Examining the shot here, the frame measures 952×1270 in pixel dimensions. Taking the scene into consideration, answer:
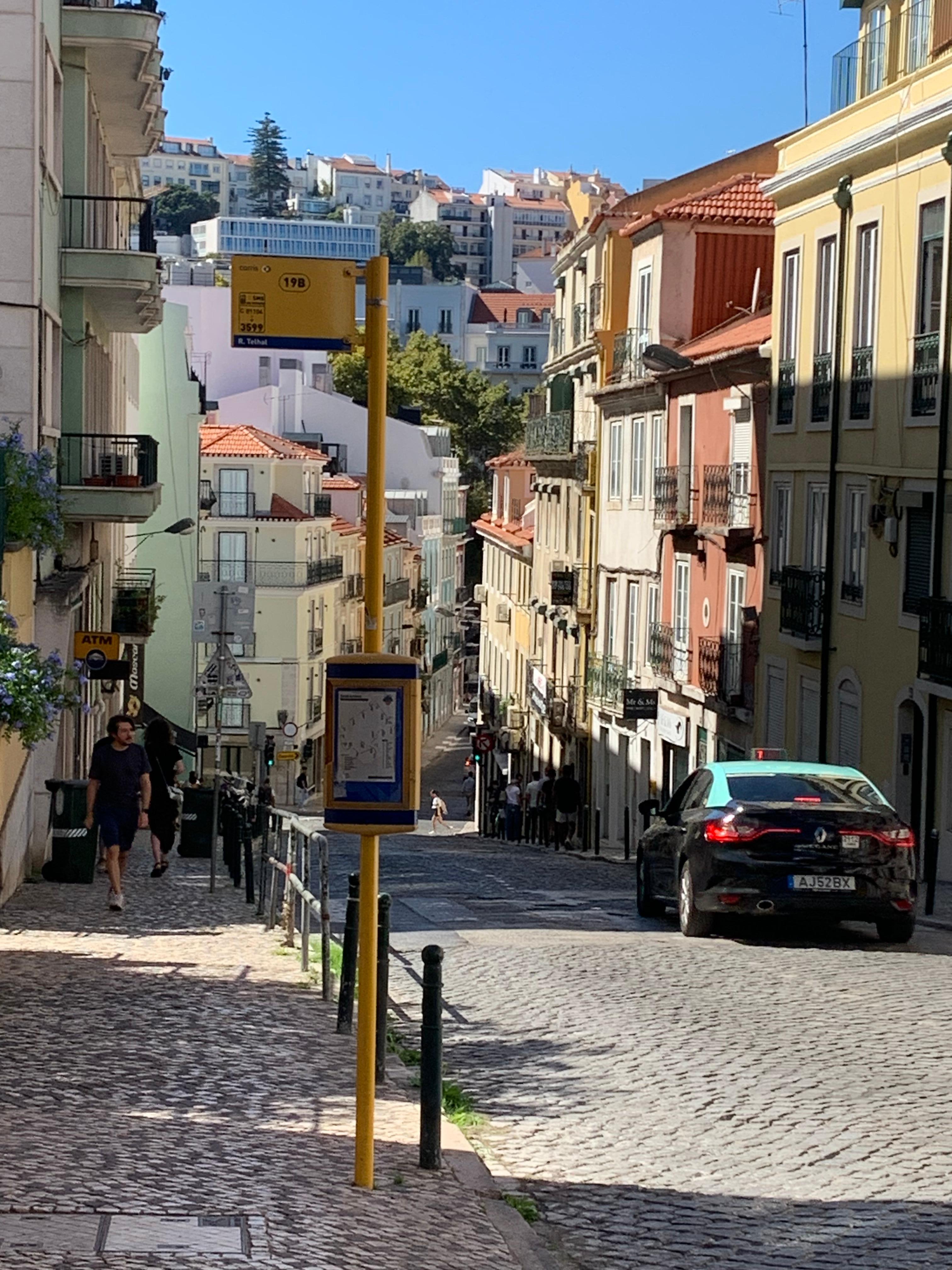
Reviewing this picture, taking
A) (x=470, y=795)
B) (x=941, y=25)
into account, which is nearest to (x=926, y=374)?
(x=941, y=25)

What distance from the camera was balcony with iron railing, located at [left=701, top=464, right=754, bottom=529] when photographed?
1470 inches

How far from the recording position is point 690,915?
1622 centimetres

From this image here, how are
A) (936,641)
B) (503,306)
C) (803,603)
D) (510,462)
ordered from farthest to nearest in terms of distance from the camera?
(503,306)
(510,462)
(803,603)
(936,641)

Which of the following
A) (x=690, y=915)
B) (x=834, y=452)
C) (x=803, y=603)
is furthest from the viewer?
(x=803, y=603)

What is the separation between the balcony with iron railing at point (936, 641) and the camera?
26.4 meters

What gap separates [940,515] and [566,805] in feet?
72.0

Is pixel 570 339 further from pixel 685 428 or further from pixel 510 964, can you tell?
pixel 510 964

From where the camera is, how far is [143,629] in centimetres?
3781

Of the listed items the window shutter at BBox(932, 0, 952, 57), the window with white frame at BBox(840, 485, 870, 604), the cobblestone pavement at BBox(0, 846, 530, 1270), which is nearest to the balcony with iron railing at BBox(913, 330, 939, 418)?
the window with white frame at BBox(840, 485, 870, 604)

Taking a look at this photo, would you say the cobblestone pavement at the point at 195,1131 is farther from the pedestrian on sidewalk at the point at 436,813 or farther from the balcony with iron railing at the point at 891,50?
the pedestrian on sidewalk at the point at 436,813

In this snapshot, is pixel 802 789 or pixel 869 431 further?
pixel 869 431

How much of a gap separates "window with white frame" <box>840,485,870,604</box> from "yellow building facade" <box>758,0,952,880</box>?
36 mm

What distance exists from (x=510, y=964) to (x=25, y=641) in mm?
7218

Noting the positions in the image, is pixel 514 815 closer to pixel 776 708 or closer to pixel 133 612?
pixel 133 612
